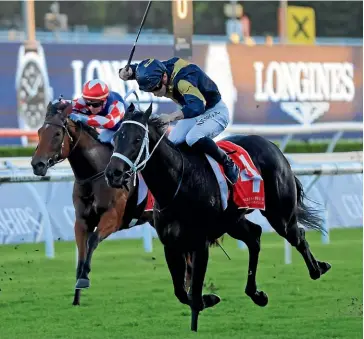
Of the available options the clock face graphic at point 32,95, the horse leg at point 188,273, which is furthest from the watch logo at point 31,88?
the horse leg at point 188,273

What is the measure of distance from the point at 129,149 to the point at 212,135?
2.72ft

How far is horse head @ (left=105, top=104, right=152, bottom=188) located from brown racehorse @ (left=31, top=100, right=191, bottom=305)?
1641mm

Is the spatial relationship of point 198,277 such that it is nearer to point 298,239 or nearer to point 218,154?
point 218,154

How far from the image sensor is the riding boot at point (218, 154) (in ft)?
18.0

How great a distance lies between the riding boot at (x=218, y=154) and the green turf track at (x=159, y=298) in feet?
2.55

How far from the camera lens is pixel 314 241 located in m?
10.1

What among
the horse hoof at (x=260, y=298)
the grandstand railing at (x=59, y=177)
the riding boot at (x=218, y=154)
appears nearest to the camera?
the riding boot at (x=218, y=154)

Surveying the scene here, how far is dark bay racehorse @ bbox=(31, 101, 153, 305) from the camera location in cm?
671

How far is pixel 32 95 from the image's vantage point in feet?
53.4

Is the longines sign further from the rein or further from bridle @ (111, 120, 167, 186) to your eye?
bridle @ (111, 120, 167, 186)

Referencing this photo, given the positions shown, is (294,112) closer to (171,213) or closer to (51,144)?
(51,144)

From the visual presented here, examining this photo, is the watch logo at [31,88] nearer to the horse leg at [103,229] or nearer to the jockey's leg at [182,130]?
the horse leg at [103,229]

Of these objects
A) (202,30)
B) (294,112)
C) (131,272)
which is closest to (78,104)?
(131,272)

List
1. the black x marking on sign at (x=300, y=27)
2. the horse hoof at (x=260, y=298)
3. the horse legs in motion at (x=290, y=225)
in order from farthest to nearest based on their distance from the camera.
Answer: the black x marking on sign at (x=300, y=27), the horse legs in motion at (x=290, y=225), the horse hoof at (x=260, y=298)
